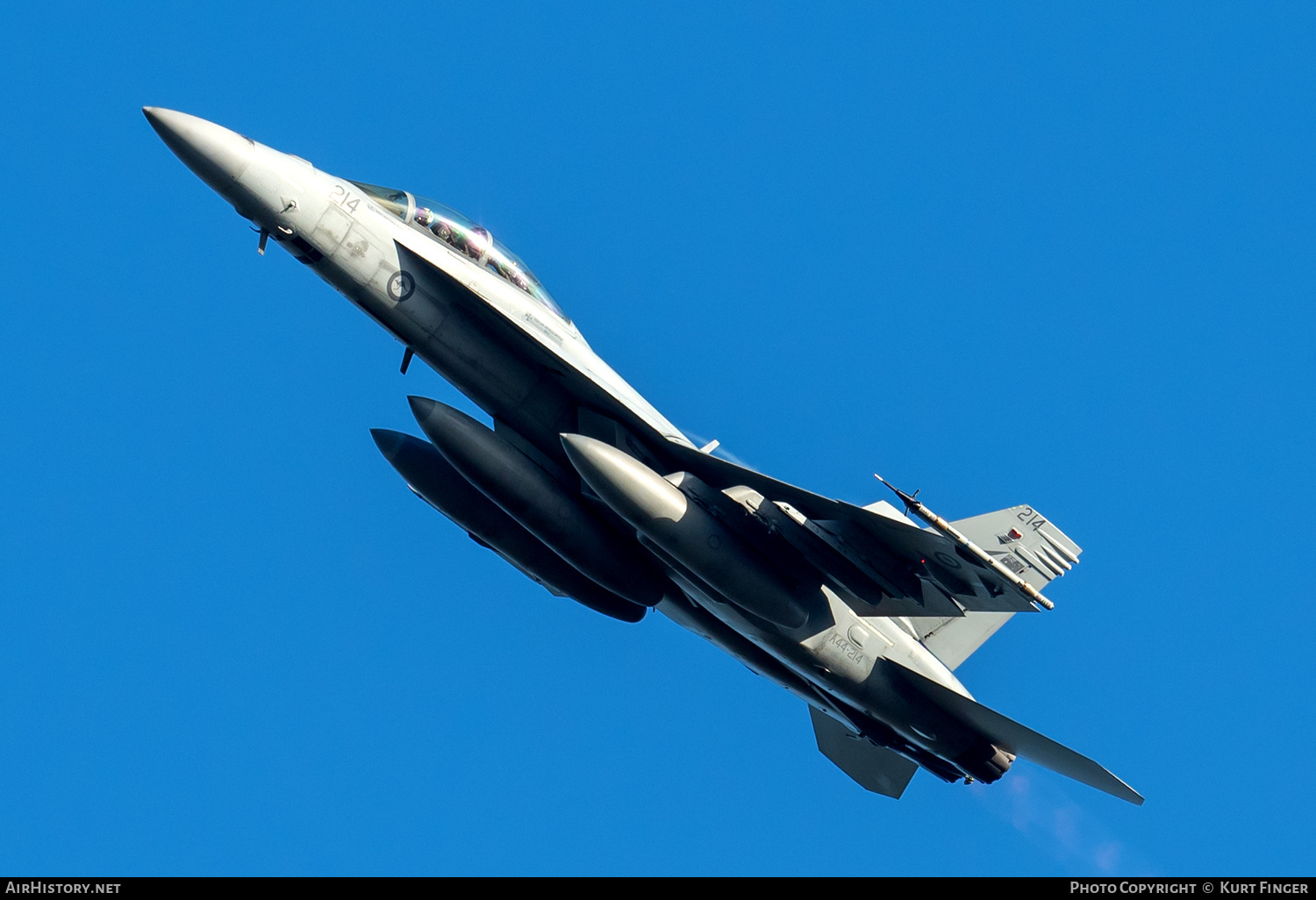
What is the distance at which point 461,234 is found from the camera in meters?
14.6

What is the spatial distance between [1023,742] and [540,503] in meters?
6.58

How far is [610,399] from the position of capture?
47.4ft

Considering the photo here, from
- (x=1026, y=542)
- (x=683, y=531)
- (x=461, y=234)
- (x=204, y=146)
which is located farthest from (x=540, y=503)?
(x=1026, y=542)

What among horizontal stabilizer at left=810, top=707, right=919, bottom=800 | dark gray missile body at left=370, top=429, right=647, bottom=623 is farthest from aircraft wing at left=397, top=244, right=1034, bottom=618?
horizontal stabilizer at left=810, top=707, right=919, bottom=800

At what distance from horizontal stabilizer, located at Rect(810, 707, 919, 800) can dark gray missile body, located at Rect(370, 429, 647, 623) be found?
3824 mm

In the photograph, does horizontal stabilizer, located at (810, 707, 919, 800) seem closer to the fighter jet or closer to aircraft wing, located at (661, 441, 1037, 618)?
the fighter jet

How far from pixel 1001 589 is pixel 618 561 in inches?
169

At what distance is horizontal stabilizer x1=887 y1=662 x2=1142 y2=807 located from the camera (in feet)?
50.1

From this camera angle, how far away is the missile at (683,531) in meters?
13.4

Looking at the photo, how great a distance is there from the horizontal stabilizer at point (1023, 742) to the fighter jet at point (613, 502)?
3 cm

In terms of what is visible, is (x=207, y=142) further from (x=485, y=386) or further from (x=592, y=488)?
(x=592, y=488)

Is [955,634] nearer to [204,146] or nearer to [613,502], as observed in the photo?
[613,502]
